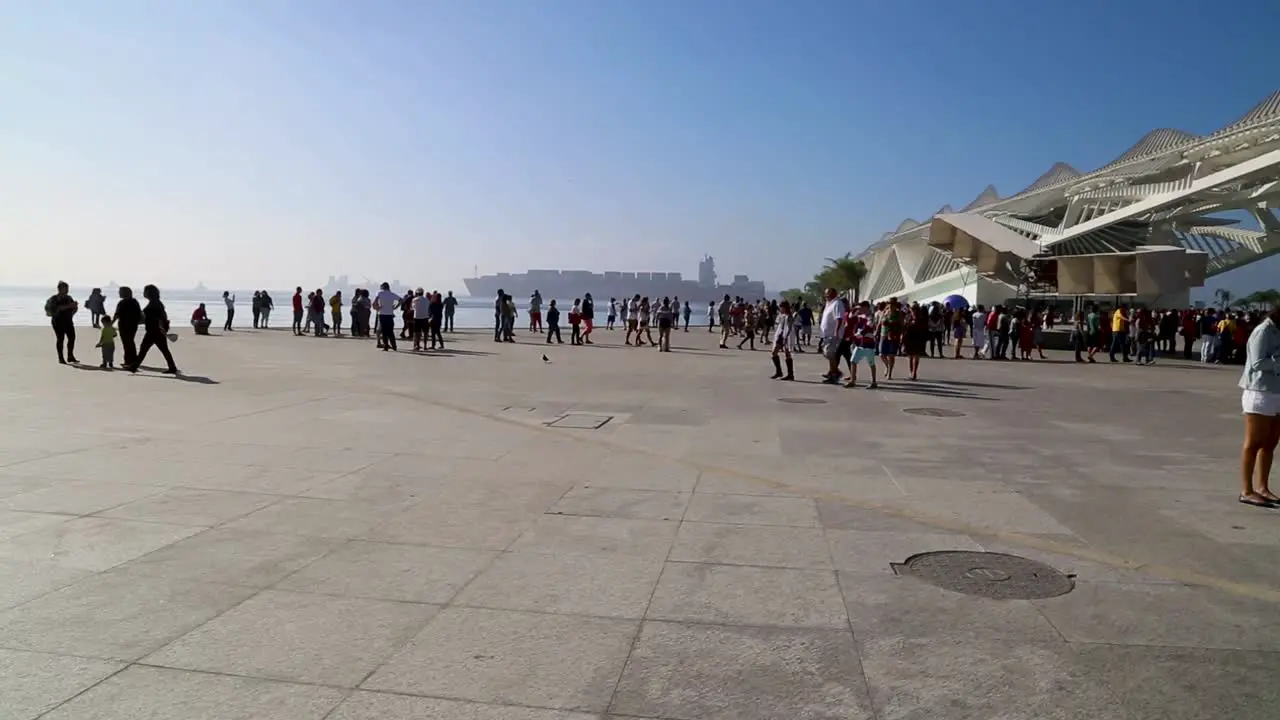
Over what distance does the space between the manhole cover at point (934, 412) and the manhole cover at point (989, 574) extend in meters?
6.43

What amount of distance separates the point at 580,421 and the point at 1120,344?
65.9 feet

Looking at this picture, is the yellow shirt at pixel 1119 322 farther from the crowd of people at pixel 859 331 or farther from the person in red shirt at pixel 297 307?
the person in red shirt at pixel 297 307

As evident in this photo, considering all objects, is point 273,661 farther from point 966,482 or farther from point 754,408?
point 754,408

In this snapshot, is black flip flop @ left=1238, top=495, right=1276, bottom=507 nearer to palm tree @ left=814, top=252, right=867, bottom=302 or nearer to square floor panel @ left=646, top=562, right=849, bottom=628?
square floor panel @ left=646, top=562, right=849, bottom=628

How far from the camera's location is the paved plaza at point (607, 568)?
3191 millimetres

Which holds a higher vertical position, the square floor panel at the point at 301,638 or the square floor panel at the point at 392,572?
the square floor panel at the point at 392,572

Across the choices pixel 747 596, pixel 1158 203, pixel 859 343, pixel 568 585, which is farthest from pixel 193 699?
pixel 1158 203

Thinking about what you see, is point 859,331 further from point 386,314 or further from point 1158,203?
point 1158,203

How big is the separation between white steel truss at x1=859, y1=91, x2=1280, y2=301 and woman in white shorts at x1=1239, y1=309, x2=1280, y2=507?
32.3m

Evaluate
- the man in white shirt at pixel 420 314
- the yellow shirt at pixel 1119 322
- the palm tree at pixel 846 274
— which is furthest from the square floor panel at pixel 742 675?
the palm tree at pixel 846 274

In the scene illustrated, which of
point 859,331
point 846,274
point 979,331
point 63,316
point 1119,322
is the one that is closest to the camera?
point 859,331

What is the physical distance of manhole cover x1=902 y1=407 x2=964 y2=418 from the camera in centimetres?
1116

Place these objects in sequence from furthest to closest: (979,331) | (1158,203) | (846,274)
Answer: (846,274)
(1158,203)
(979,331)

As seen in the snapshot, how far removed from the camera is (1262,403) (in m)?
6.21
